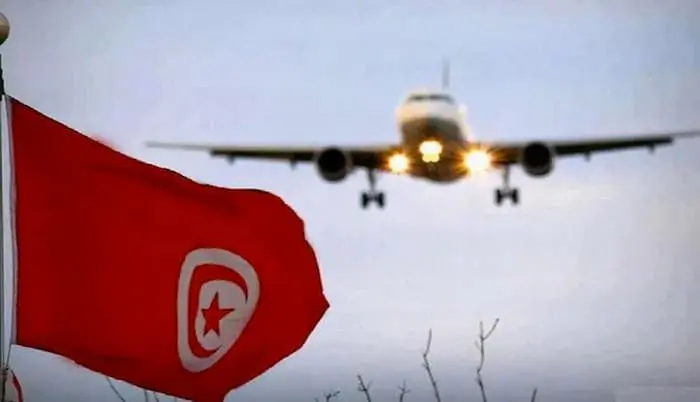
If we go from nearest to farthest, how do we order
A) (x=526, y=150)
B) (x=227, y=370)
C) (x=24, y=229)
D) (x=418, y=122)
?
1. (x=24, y=229)
2. (x=227, y=370)
3. (x=526, y=150)
4. (x=418, y=122)

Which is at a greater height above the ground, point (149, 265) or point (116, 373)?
point (149, 265)

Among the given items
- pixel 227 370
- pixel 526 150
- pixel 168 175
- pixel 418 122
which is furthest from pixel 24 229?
pixel 418 122

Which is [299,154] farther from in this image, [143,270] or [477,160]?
[143,270]

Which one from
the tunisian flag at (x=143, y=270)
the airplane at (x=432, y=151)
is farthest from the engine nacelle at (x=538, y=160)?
the tunisian flag at (x=143, y=270)

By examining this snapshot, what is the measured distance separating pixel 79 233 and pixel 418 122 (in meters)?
6.97

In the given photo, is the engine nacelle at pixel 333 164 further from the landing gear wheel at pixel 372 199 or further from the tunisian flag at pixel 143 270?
the tunisian flag at pixel 143 270

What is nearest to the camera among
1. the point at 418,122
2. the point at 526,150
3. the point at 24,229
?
the point at 24,229

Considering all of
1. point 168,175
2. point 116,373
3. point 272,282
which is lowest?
point 116,373

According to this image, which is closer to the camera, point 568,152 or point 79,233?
point 79,233

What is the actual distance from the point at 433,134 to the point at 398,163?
276mm

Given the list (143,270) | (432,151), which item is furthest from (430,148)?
(143,270)

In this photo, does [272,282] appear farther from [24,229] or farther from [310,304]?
[24,229]

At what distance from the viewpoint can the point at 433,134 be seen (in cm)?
935

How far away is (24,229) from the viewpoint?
2406mm
